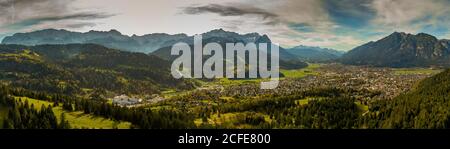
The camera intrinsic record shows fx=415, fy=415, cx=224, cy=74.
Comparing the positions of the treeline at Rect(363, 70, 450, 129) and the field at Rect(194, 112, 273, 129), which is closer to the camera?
the treeline at Rect(363, 70, 450, 129)

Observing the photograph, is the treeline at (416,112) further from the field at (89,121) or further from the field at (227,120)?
the field at (89,121)

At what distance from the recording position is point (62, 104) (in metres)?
121

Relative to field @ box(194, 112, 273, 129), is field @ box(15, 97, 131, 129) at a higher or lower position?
higher

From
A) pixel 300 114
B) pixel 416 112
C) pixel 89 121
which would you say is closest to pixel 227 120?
pixel 300 114

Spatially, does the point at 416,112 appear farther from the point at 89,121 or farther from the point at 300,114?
the point at 89,121

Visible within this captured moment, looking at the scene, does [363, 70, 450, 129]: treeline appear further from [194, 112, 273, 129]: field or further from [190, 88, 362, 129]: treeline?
[194, 112, 273, 129]: field

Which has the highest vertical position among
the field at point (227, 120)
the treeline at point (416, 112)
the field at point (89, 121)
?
the field at point (89, 121)

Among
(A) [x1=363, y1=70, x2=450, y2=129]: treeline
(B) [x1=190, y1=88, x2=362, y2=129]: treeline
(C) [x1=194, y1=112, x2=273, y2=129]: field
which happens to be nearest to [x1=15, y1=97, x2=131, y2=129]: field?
(C) [x1=194, y1=112, x2=273, y2=129]: field

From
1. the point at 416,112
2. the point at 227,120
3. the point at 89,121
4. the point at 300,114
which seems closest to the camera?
the point at 89,121

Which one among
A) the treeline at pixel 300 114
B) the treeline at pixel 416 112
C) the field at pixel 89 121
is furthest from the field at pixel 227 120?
Answer: the field at pixel 89 121

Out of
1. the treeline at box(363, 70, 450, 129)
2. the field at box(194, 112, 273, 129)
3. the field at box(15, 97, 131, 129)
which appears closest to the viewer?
the field at box(15, 97, 131, 129)

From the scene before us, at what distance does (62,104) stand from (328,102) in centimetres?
12216
